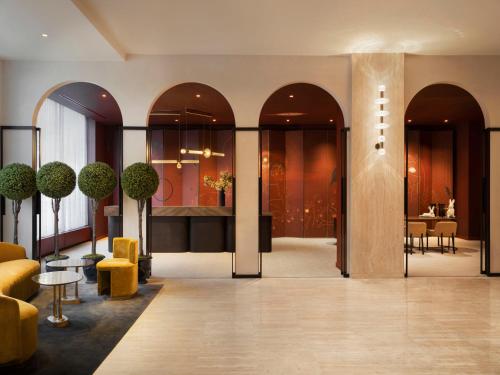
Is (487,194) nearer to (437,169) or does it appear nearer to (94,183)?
(437,169)

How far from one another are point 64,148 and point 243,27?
249 inches

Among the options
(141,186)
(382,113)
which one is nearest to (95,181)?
(141,186)

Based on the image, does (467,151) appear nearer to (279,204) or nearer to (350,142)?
(279,204)

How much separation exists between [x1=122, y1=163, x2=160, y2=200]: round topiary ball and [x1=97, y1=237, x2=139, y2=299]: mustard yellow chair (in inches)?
29.5

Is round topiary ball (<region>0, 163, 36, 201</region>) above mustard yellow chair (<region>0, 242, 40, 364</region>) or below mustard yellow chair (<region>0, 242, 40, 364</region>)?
above

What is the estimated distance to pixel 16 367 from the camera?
3.46 m

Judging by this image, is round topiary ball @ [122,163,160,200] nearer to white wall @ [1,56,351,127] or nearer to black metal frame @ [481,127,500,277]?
white wall @ [1,56,351,127]

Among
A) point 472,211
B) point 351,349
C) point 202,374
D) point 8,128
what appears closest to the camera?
point 202,374

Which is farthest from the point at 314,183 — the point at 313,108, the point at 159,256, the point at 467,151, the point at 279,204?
the point at 159,256

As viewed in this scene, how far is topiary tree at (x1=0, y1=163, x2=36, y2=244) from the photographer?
6102 millimetres

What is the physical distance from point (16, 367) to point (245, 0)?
4457 millimetres

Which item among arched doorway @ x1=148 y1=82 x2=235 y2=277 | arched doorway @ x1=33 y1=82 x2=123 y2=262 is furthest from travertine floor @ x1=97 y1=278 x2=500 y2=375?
arched doorway @ x1=33 y1=82 x2=123 y2=262

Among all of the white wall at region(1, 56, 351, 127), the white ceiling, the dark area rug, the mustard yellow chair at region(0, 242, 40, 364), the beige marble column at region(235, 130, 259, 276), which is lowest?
the dark area rug

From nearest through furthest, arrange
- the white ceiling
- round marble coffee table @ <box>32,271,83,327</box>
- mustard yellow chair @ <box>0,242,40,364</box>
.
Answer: mustard yellow chair @ <box>0,242,40,364</box>
round marble coffee table @ <box>32,271,83,327</box>
the white ceiling
